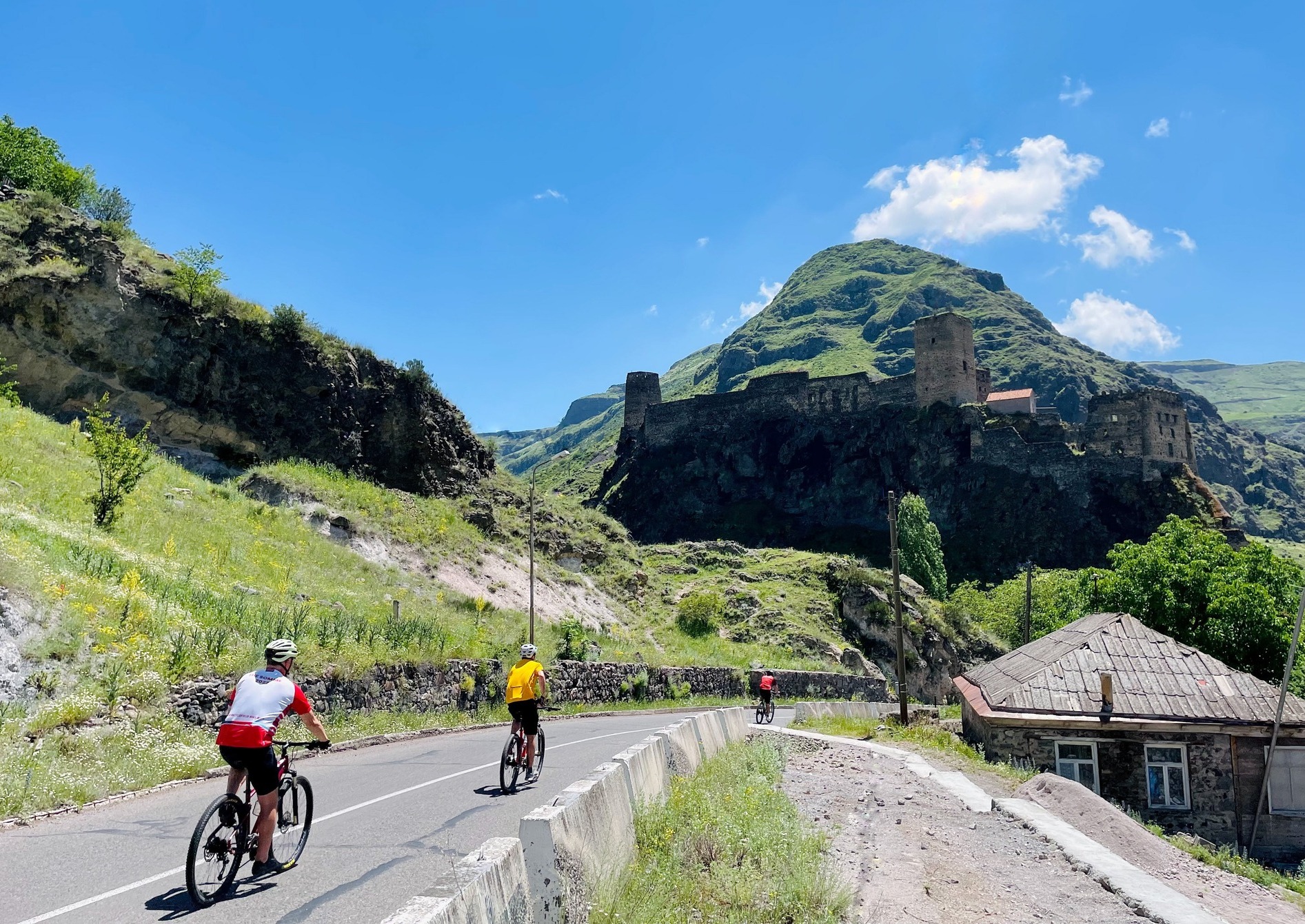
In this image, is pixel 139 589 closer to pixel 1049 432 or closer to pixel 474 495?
pixel 474 495

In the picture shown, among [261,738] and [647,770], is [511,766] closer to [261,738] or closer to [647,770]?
[647,770]

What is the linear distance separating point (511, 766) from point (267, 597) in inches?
488

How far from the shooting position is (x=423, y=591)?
103ft

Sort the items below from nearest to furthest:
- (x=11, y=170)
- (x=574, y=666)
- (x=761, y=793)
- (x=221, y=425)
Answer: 1. (x=761, y=793)
2. (x=574, y=666)
3. (x=221, y=425)
4. (x=11, y=170)

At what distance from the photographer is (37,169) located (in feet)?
131

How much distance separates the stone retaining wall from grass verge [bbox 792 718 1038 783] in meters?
7.30

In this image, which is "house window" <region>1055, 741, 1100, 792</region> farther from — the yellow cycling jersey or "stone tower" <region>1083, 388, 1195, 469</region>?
"stone tower" <region>1083, 388, 1195, 469</region>

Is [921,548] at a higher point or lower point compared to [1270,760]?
higher

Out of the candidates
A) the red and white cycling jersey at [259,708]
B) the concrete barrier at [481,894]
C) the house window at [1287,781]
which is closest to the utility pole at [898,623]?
the house window at [1287,781]

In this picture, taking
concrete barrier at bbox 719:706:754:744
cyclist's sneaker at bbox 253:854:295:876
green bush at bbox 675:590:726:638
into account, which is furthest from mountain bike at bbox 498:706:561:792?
green bush at bbox 675:590:726:638

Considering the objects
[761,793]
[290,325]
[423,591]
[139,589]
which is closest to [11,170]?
[290,325]

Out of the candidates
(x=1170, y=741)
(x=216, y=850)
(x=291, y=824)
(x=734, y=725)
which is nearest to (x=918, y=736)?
(x=1170, y=741)

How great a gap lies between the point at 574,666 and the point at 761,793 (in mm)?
18158

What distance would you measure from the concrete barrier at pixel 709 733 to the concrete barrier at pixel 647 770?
9.59 ft
